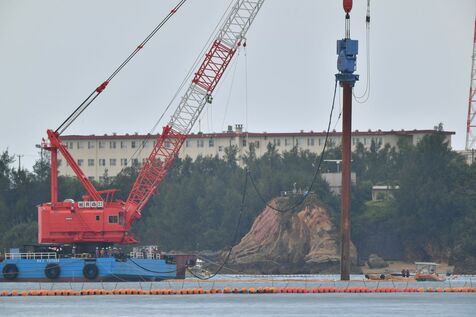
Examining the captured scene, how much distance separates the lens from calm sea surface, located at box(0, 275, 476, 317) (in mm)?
137500

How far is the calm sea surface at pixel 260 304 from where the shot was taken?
137500mm

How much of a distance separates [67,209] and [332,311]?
4737 centimetres

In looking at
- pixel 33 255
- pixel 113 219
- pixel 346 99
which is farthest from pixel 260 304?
pixel 33 255

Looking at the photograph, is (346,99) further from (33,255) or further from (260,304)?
(33,255)

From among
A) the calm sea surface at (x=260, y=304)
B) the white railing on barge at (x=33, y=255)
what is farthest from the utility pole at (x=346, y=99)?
the white railing on barge at (x=33, y=255)

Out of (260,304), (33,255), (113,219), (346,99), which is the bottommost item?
(260,304)

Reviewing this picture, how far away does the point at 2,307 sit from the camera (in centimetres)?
14850

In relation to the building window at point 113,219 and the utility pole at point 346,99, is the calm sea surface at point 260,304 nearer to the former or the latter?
the utility pole at point 346,99

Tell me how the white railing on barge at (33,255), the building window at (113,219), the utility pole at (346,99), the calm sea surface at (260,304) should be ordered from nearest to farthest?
the calm sea surface at (260,304) → the utility pole at (346,99) → the building window at (113,219) → the white railing on barge at (33,255)

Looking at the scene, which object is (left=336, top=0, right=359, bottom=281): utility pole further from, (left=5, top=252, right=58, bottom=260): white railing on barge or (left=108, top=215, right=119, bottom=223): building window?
(left=5, top=252, right=58, bottom=260): white railing on barge

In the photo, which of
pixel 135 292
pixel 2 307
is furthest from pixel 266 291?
pixel 2 307

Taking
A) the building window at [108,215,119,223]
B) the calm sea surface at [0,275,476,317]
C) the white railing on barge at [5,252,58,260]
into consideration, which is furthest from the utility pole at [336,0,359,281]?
the white railing on barge at [5,252,58,260]

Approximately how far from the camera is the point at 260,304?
477 feet

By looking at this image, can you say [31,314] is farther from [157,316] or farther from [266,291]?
[266,291]
